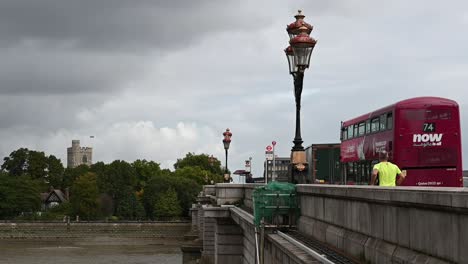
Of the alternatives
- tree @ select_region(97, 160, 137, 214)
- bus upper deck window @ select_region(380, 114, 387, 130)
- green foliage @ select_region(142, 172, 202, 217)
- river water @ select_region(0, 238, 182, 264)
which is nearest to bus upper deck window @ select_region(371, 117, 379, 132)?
bus upper deck window @ select_region(380, 114, 387, 130)

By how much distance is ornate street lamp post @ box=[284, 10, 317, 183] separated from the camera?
18.0 m

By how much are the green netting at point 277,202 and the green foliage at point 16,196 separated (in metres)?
139

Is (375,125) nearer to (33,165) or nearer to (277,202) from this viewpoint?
(277,202)

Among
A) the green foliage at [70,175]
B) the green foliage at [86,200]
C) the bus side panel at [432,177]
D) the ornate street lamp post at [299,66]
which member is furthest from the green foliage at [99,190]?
the ornate street lamp post at [299,66]

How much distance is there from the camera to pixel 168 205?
494 feet

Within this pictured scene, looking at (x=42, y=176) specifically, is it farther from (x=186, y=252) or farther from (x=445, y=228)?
(x=445, y=228)

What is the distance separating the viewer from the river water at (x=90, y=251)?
268ft

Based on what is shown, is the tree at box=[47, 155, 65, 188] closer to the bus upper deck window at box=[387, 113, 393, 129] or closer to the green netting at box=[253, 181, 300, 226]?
the bus upper deck window at box=[387, 113, 393, 129]

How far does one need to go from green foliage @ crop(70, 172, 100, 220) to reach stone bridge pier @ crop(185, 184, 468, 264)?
446 feet

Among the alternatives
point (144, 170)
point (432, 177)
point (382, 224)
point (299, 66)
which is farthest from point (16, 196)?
point (382, 224)

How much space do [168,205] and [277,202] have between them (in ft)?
444

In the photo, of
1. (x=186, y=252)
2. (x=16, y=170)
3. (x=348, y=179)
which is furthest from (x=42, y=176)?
(x=348, y=179)

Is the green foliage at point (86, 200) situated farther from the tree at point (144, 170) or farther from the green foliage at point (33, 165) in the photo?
the tree at point (144, 170)

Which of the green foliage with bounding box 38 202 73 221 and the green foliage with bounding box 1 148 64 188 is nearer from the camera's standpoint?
the green foliage with bounding box 38 202 73 221
